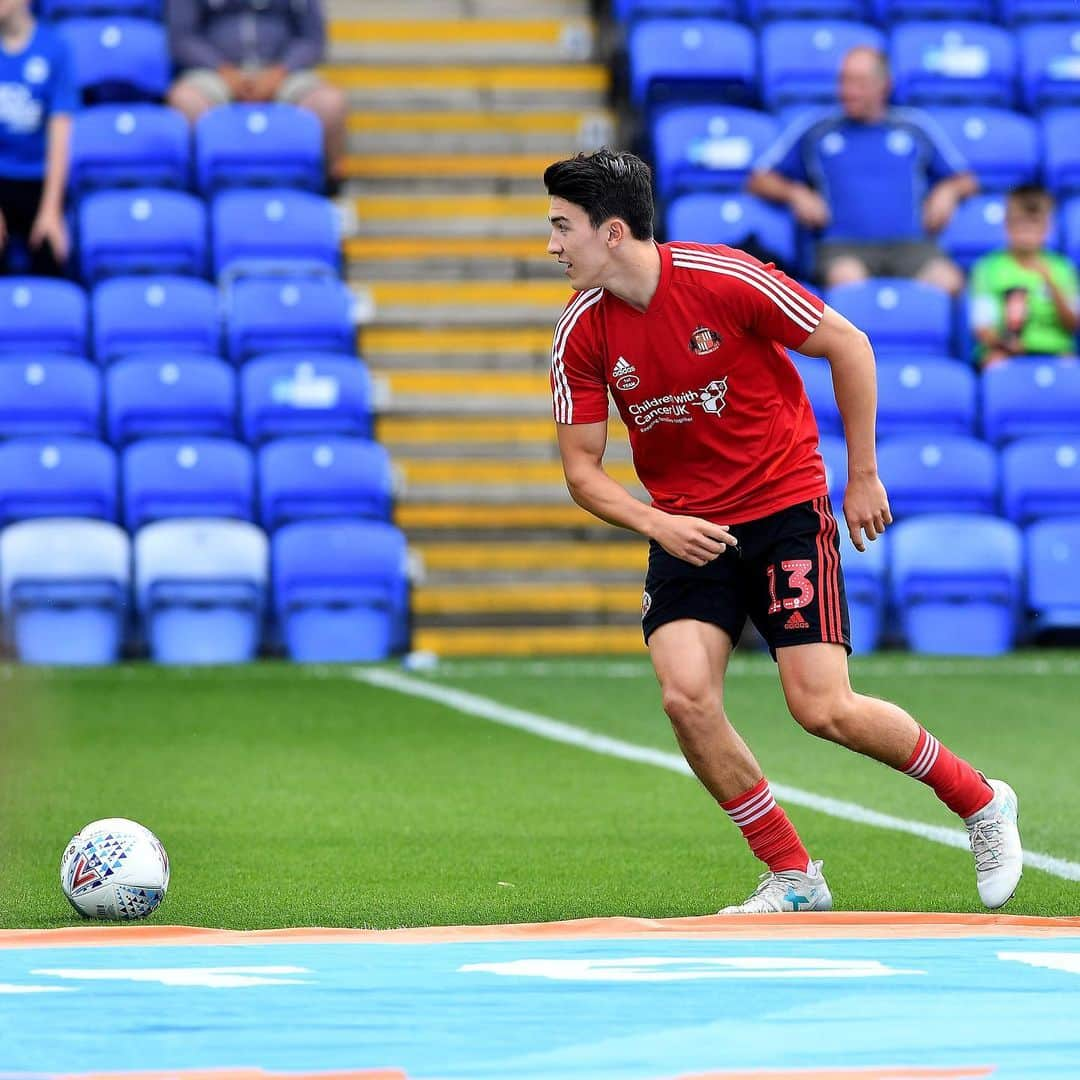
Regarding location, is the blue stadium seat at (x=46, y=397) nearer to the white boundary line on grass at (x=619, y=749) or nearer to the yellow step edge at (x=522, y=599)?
the yellow step edge at (x=522, y=599)

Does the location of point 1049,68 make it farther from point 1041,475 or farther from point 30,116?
point 30,116

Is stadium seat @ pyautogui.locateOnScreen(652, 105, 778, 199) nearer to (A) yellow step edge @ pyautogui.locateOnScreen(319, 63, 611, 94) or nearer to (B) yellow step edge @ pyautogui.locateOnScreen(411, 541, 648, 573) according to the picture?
(A) yellow step edge @ pyautogui.locateOnScreen(319, 63, 611, 94)

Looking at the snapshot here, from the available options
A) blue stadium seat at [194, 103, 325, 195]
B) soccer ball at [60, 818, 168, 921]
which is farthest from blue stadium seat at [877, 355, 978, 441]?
soccer ball at [60, 818, 168, 921]

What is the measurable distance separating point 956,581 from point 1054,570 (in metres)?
0.56

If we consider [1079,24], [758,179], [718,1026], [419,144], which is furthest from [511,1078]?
[1079,24]

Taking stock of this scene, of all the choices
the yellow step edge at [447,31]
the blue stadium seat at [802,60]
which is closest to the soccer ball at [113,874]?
the blue stadium seat at [802,60]

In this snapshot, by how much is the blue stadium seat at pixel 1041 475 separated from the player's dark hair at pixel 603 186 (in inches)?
313

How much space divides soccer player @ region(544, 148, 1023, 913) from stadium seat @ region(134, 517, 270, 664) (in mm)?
6622

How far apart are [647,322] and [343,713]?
4652 mm

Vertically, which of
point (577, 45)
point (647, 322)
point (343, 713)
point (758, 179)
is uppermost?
point (577, 45)

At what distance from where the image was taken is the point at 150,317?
499 inches

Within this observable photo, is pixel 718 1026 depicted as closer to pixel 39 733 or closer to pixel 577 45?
pixel 39 733

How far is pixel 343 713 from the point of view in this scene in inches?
378

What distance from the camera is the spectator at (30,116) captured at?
12680 mm
